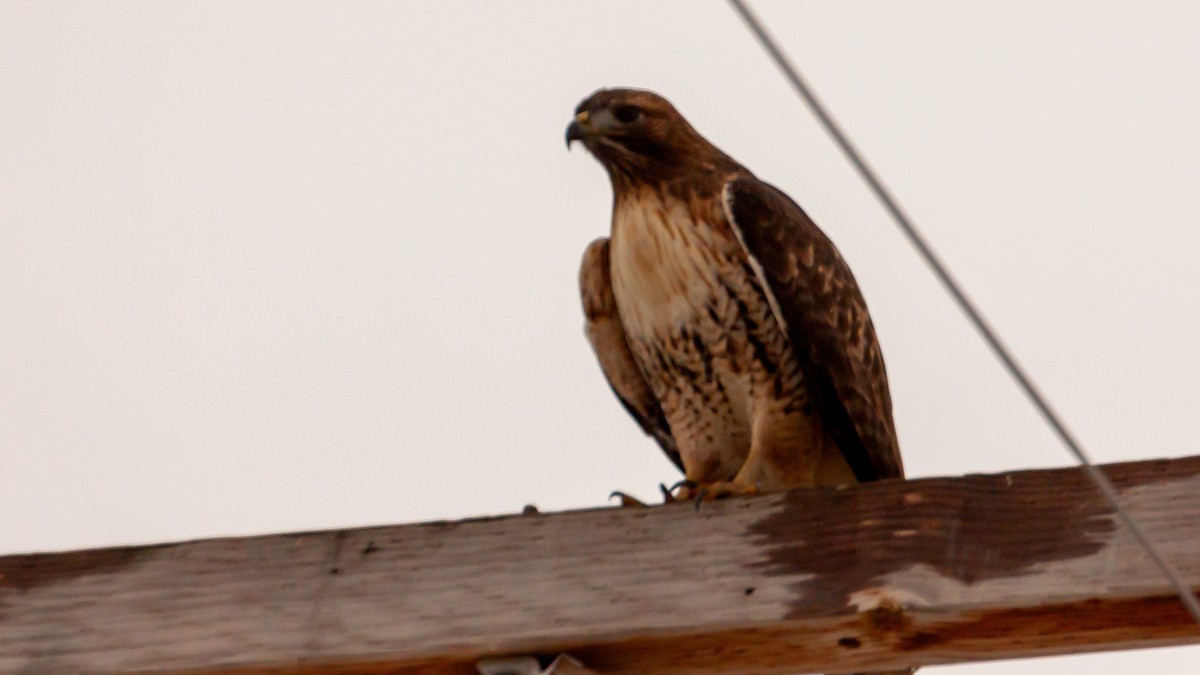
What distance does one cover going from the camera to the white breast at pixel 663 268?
479 centimetres

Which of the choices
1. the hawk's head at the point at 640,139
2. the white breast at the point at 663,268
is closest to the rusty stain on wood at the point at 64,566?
the white breast at the point at 663,268

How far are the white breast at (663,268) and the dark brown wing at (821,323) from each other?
0.12 meters

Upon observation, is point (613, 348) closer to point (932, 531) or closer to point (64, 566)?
point (64, 566)

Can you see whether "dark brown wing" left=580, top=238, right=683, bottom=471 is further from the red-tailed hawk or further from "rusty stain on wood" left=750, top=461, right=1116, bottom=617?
"rusty stain on wood" left=750, top=461, right=1116, bottom=617

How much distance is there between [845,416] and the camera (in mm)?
4559

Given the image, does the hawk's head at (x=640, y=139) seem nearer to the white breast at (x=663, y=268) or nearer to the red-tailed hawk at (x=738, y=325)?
the red-tailed hawk at (x=738, y=325)

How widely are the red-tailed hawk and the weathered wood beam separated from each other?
1.56 metres

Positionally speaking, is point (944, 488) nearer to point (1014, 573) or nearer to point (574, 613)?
point (1014, 573)

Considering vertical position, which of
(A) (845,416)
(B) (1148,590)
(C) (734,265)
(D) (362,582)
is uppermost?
(C) (734,265)

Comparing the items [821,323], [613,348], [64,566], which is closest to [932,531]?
[64,566]

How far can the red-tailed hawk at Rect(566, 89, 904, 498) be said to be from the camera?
4.63 m

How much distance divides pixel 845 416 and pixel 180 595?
208 cm

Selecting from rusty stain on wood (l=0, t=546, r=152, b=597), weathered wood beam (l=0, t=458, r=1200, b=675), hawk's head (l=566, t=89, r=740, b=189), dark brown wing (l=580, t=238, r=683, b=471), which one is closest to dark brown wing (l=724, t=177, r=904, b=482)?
hawk's head (l=566, t=89, r=740, b=189)

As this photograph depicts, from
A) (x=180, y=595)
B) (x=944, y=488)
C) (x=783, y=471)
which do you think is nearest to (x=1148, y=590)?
(x=944, y=488)
